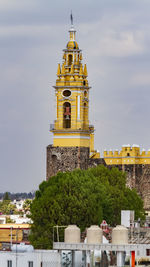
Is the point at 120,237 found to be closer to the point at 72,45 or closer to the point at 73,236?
the point at 73,236

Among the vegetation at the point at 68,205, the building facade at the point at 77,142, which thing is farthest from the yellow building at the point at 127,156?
the vegetation at the point at 68,205

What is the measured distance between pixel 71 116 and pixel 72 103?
1361 mm

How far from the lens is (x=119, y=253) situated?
6309 centimetres

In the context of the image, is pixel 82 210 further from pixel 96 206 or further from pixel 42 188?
pixel 42 188

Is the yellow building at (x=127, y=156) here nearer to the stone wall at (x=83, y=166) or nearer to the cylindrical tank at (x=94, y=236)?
the stone wall at (x=83, y=166)

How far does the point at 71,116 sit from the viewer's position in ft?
396

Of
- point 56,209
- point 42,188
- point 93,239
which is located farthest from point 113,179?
point 93,239

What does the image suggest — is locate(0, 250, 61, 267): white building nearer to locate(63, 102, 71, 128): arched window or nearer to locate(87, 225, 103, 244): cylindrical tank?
locate(87, 225, 103, 244): cylindrical tank

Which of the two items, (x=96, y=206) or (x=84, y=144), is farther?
(x=84, y=144)

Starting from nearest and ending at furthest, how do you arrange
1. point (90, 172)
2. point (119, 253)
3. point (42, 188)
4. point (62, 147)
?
point (119, 253) → point (42, 188) → point (90, 172) → point (62, 147)

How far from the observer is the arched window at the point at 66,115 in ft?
398

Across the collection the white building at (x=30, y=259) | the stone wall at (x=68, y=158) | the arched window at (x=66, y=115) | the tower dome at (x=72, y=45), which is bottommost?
the white building at (x=30, y=259)

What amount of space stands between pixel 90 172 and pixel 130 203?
4389 millimetres

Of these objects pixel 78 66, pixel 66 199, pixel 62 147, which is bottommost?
pixel 66 199
